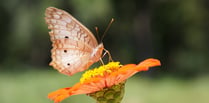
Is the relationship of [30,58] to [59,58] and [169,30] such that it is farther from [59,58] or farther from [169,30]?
[59,58]

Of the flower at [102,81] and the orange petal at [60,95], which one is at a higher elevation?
the flower at [102,81]

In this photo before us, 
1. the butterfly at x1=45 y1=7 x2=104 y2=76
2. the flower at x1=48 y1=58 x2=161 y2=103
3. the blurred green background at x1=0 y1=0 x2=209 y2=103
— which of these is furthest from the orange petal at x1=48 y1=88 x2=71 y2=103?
the blurred green background at x1=0 y1=0 x2=209 y2=103

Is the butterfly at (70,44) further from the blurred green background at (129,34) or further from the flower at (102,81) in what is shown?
the blurred green background at (129,34)

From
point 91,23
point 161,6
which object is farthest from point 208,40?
point 91,23

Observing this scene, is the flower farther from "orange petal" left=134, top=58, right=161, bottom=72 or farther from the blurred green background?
the blurred green background

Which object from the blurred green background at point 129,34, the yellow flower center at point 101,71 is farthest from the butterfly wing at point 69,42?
the blurred green background at point 129,34

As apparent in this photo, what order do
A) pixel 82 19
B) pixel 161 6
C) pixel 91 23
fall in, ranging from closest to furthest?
pixel 82 19
pixel 91 23
pixel 161 6

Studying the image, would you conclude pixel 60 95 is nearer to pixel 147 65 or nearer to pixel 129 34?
pixel 147 65

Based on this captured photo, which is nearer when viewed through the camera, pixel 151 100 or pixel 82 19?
pixel 151 100
